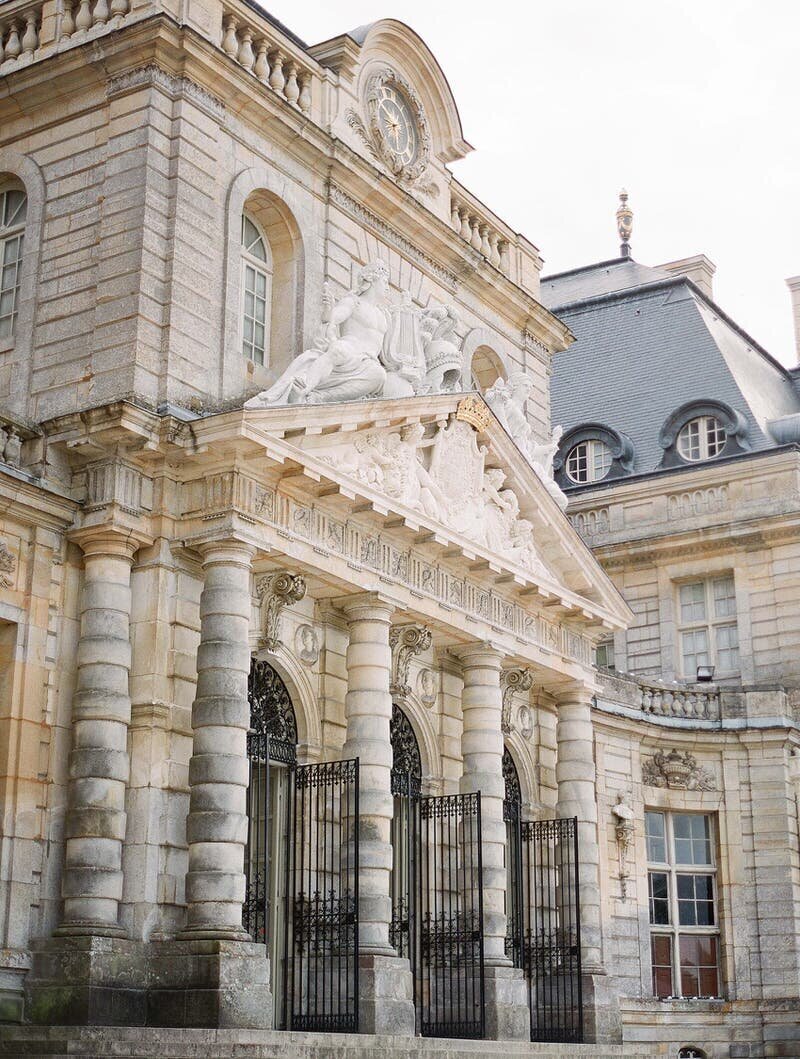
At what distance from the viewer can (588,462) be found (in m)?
31.1

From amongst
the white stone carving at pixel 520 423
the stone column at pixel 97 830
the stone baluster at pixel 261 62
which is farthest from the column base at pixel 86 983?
the stone baluster at pixel 261 62

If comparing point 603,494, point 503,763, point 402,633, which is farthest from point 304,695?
point 603,494

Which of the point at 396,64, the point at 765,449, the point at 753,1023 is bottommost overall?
the point at 753,1023

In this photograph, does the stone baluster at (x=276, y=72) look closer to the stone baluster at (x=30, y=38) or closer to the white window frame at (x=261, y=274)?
the white window frame at (x=261, y=274)

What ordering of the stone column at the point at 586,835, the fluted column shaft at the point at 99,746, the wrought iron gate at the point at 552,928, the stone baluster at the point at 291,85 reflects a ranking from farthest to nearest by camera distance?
the stone column at the point at 586,835, the wrought iron gate at the point at 552,928, the stone baluster at the point at 291,85, the fluted column shaft at the point at 99,746

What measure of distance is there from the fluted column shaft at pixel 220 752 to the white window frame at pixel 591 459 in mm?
15200

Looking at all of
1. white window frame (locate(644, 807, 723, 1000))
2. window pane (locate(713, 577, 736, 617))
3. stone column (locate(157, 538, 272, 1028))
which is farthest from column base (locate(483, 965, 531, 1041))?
window pane (locate(713, 577, 736, 617))

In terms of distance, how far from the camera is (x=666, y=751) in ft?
84.6

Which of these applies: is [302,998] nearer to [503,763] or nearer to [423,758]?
[423,758]

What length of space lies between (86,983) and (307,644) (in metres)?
5.09

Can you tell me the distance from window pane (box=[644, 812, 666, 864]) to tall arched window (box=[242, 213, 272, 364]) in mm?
10571

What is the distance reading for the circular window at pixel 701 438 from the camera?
29.8 m

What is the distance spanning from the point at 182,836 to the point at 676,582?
1467 centimetres

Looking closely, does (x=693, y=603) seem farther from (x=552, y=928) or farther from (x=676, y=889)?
(x=552, y=928)
